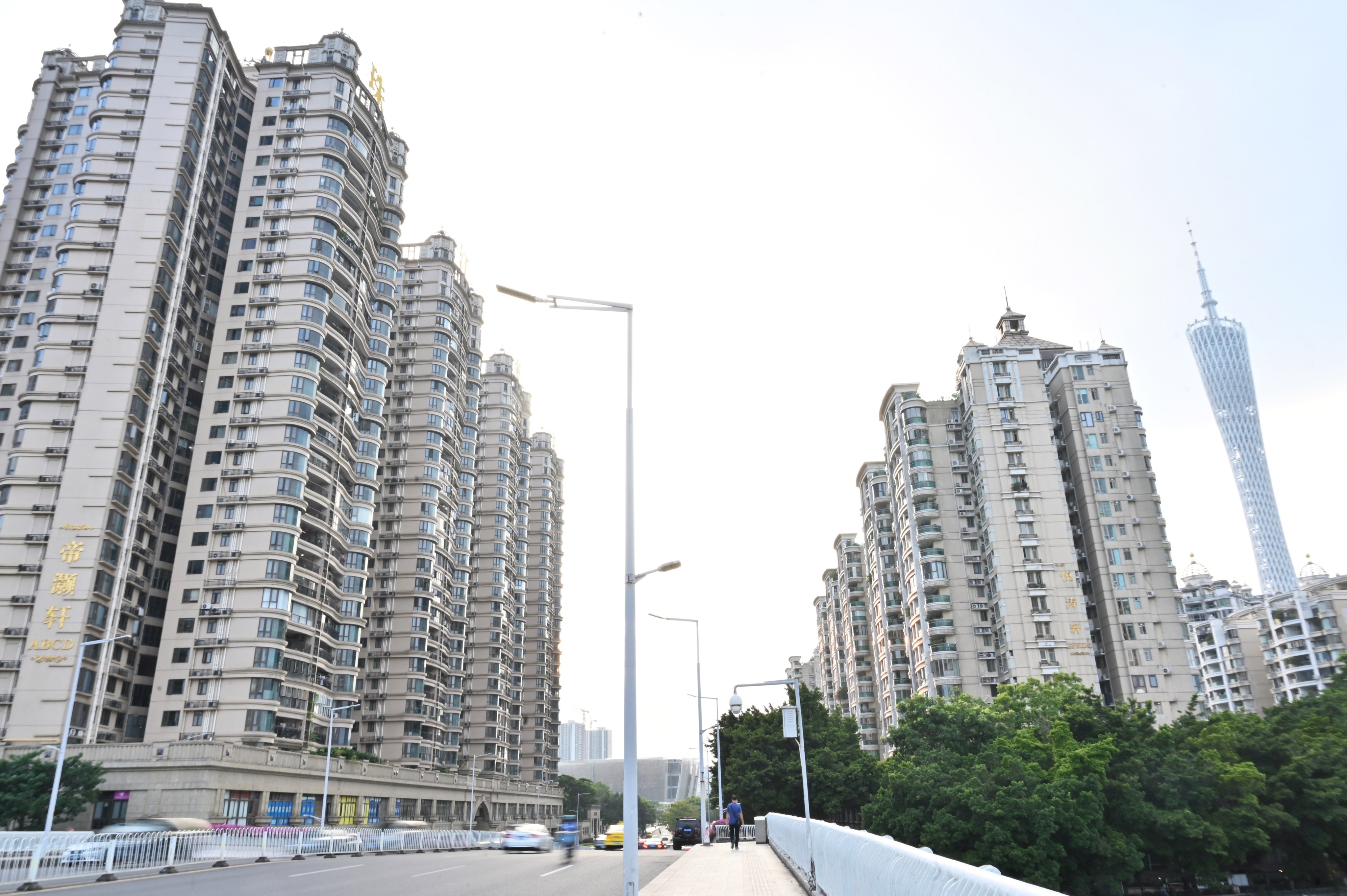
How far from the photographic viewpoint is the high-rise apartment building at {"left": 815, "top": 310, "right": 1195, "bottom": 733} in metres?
73.5

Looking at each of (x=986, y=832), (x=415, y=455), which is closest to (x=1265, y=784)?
(x=986, y=832)

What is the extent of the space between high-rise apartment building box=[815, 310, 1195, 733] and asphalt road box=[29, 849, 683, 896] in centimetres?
5532

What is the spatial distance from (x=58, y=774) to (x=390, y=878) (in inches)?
1229

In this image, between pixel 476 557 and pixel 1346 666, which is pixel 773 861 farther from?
pixel 476 557

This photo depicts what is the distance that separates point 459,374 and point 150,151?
4148 centimetres

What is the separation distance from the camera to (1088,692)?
5081cm

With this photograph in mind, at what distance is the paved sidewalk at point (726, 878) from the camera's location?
17625 millimetres

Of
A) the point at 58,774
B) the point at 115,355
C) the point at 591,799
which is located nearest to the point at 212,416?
the point at 115,355

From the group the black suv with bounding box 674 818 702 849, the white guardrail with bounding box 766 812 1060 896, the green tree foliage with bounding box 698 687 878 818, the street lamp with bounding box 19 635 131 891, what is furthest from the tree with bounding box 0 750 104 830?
the white guardrail with bounding box 766 812 1060 896

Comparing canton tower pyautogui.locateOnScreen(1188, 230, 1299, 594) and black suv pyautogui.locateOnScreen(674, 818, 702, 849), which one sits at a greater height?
canton tower pyautogui.locateOnScreen(1188, 230, 1299, 594)

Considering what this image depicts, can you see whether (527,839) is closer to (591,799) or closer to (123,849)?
(123,849)

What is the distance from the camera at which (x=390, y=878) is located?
20031mm

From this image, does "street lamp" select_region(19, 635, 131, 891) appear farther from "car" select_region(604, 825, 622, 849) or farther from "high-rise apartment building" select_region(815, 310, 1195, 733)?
"high-rise apartment building" select_region(815, 310, 1195, 733)

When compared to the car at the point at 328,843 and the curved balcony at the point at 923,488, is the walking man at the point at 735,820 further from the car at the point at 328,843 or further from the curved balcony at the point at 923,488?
the curved balcony at the point at 923,488
